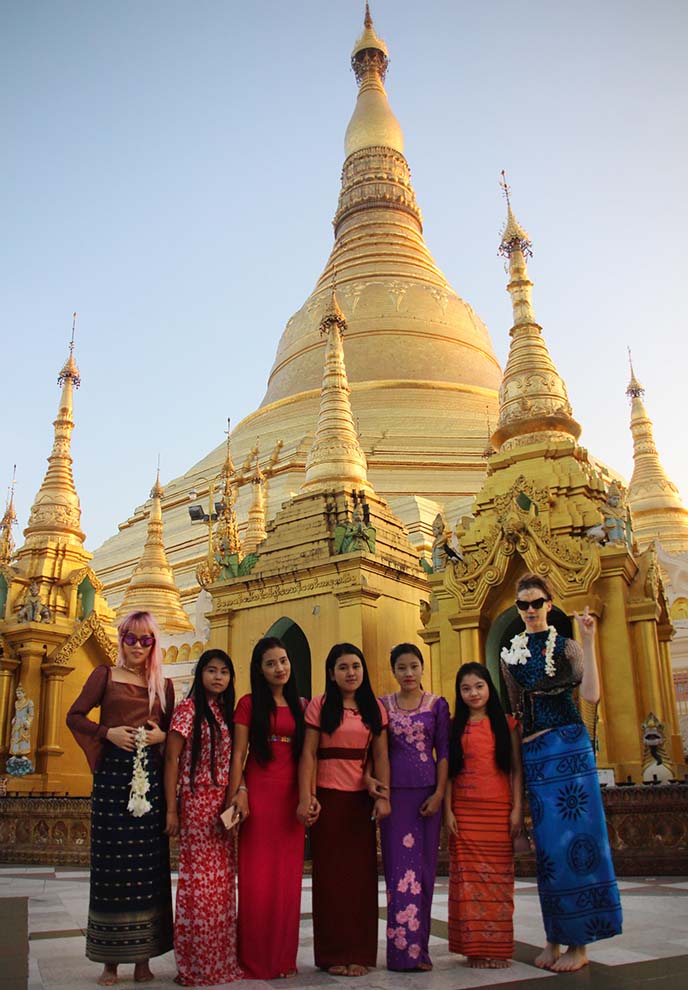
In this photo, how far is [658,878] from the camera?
23.5 feet

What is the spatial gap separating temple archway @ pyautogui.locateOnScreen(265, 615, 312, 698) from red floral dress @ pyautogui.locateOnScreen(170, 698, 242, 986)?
9053 mm

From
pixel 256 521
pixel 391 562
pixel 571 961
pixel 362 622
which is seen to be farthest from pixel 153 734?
pixel 256 521

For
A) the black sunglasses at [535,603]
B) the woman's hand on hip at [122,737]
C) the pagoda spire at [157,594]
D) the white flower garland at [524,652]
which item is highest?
the pagoda spire at [157,594]

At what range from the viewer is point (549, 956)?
3836 mm

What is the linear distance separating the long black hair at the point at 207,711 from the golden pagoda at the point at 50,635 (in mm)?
10913

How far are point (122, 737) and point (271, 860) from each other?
90 cm

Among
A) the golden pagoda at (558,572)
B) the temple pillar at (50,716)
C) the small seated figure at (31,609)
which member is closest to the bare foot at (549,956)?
the golden pagoda at (558,572)

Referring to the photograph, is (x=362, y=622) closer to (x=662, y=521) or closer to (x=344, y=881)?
(x=344, y=881)

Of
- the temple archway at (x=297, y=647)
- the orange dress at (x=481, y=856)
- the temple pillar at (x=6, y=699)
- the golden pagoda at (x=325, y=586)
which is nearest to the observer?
the orange dress at (x=481, y=856)

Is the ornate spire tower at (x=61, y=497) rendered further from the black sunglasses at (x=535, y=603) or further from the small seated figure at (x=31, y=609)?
the black sunglasses at (x=535, y=603)

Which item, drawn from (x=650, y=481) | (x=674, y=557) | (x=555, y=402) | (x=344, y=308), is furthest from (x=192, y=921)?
(x=344, y=308)

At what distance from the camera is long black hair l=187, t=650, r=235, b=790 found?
4.00 m

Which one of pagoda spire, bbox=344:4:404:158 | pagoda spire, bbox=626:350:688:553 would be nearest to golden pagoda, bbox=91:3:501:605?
pagoda spire, bbox=344:4:404:158

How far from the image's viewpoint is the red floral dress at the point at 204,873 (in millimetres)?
3713
